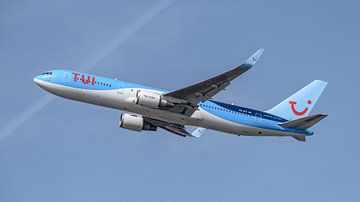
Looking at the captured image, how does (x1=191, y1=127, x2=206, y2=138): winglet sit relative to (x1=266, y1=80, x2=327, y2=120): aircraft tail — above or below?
below

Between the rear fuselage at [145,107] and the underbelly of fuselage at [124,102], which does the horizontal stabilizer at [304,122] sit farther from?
the underbelly of fuselage at [124,102]

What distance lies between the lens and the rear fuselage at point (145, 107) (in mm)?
59500

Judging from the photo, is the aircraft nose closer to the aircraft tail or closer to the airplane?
the airplane

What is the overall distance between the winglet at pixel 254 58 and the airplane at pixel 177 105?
1.48 meters

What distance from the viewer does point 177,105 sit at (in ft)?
197

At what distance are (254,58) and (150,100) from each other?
33.9 feet

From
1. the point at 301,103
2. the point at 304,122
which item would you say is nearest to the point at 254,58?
the point at 304,122

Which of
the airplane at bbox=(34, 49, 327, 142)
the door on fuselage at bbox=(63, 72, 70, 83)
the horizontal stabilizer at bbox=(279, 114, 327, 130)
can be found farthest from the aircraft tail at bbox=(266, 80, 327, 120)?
the door on fuselage at bbox=(63, 72, 70, 83)

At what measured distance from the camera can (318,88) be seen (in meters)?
69.4

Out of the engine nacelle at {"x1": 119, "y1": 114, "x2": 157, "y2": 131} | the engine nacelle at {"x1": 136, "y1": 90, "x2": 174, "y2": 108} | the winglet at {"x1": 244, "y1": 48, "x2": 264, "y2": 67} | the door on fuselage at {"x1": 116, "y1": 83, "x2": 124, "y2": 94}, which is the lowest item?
the engine nacelle at {"x1": 119, "y1": 114, "x2": 157, "y2": 131}

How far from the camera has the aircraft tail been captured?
66000mm

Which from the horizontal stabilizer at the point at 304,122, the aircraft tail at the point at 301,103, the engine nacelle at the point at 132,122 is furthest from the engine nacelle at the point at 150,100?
the aircraft tail at the point at 301,103

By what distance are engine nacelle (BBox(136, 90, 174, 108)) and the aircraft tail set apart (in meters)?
12.1

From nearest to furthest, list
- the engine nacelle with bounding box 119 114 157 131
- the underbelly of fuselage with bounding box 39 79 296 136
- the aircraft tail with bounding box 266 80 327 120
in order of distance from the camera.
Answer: the underbelly of fuselage with bounding box 39 79 296 136 < the engine nacelle with bounding box 119 114 157 131 < the aircraft tail with bounding box 266 80 327 120
